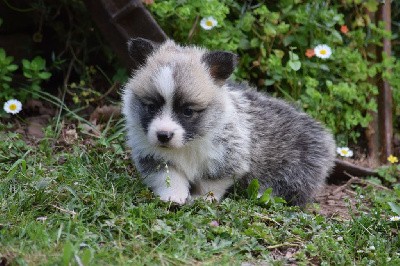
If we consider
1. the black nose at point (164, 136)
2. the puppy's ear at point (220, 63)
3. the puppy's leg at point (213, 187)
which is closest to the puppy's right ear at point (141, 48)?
the puppy's ear at point (220, 63)

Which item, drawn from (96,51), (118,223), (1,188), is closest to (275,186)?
(118,223)

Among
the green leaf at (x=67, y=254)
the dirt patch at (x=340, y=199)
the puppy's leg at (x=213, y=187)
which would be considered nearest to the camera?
the green leaf at (x=67, y=254)

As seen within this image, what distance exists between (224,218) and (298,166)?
4.04ft

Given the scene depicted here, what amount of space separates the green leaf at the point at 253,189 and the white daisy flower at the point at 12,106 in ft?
8.21

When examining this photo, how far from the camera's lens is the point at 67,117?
7059 mm

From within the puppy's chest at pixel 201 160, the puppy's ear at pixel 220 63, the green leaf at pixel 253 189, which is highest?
the puppy's ear at pixel 220 63

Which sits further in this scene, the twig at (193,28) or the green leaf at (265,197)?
the twig at (193,28)

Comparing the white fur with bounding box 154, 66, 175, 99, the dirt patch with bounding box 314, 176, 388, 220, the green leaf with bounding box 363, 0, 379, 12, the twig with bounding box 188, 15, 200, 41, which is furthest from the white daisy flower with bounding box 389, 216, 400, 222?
the twig with bounding box 188, 15, 200, 41

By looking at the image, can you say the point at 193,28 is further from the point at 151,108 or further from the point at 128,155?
the point at 151,108

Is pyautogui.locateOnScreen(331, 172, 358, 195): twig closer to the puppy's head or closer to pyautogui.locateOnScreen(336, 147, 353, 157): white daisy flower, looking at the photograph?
pyautogui.locateOnScreen(336, 147, 353, 157): white daisy flower

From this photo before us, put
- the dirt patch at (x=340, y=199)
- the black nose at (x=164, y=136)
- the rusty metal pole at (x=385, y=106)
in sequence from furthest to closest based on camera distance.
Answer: the rusty metal pole at (x=385, y=106) < the dirt patch at (x=340, y=199) < the black nose at (x=164, y=136)

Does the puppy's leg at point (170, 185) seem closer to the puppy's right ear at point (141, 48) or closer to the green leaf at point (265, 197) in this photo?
the green leaf at point (265, 197)

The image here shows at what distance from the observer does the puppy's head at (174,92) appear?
4984mm

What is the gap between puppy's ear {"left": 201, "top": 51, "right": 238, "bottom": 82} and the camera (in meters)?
5.24
